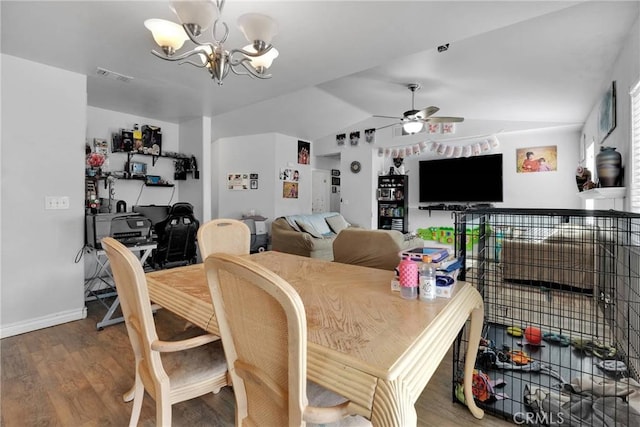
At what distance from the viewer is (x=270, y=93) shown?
3.32 meters

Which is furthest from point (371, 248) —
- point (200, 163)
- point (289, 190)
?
point (289, 190)

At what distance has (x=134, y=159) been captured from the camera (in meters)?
4.21

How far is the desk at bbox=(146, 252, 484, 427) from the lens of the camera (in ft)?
2.43

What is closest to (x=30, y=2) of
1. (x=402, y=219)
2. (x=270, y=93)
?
(x=270, y=93)

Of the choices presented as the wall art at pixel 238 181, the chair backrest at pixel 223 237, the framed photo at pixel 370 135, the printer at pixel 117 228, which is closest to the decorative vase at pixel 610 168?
the chair backrest at pixel 223 237

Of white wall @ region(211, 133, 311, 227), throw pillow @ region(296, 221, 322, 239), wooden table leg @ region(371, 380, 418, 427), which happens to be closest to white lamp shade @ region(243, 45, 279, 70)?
wooden table leg @ region(371, 380, 418, 427)

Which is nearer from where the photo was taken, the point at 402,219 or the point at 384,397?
the point at 384,397

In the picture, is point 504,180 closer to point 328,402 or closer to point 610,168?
point 610,168

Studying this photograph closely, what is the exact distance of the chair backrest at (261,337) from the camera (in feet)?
2.23

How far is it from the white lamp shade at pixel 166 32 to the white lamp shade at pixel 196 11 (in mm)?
216

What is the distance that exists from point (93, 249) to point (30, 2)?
1971mm

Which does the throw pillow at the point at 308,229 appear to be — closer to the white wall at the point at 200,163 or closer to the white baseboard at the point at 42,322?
the white wall at the point at 200,163

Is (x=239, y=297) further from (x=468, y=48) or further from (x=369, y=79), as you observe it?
(x=369, y=79)

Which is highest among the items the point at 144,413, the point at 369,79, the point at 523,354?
the point at 369,79
